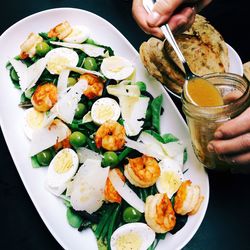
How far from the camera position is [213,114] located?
120 centimetres

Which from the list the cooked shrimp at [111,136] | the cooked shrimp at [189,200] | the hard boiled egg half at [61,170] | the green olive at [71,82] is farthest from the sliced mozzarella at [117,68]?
the cooked shrimp at [189,200]

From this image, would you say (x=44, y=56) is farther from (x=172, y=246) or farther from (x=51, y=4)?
(x=172, y=246)

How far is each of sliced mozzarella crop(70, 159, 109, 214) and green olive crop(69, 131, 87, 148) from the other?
104mm

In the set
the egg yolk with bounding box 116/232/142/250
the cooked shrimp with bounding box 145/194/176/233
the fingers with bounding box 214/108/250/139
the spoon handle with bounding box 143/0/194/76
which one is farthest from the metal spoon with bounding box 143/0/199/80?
the egg yolk with bounding box 116/232/142/250

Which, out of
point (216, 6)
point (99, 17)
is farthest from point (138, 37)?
point (216, 6)

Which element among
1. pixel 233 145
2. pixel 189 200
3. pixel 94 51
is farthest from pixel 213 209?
pixel 94 51

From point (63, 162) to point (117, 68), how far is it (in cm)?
38

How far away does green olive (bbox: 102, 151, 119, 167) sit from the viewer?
55.6 inches

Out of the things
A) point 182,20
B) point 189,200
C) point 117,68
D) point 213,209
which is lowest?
point 213,209

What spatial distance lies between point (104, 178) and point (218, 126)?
1.20 feet

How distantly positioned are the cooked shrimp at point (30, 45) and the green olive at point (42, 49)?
20mm

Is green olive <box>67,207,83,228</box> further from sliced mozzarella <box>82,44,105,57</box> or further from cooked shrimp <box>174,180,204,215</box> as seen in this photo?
sliced mozzarella <box>82,44,105,57</box>

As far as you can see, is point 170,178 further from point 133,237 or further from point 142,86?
point 142,86

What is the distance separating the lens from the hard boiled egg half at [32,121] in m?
1.53
